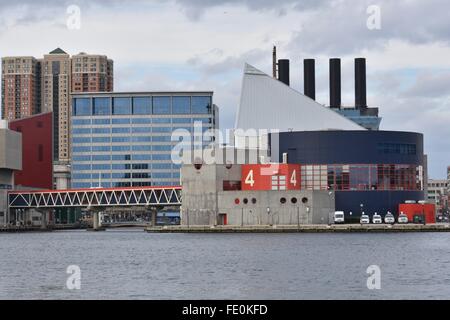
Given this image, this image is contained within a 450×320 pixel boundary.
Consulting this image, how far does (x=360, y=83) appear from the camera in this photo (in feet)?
A: 586

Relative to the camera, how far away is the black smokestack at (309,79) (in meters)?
173

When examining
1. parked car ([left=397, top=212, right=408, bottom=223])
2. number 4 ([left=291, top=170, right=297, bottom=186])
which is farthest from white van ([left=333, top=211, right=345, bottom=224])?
parked car ([left=397, top=212, right=408, bottom=223])

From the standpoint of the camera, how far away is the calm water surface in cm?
5253

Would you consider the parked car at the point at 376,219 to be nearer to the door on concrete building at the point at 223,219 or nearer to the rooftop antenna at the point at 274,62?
the door on concrete building at the point at 223,219

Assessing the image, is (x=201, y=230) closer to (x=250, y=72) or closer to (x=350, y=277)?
(x=250, y=72)

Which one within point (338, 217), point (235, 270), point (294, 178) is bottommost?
point (235, 270)

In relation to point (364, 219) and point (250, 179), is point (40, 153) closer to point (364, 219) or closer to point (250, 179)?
point (250, 179)

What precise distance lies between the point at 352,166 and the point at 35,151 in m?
66.0

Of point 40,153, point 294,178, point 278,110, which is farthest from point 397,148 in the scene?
point 40,153

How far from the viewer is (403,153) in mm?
139750

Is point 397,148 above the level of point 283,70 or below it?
below

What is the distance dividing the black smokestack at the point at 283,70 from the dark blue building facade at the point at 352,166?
3911cm

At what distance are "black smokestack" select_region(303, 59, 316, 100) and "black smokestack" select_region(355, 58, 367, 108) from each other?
22.8 feet
